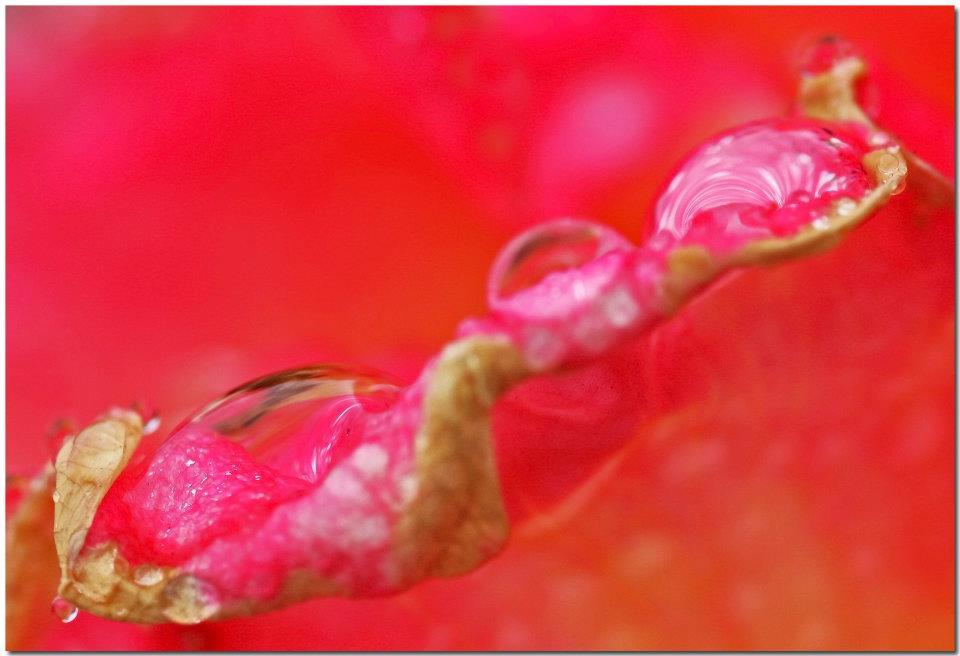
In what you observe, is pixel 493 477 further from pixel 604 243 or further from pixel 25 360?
pixel 25 360

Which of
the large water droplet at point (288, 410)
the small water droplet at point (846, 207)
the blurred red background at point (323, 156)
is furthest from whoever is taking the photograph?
the blurred red background at point (323, 156)

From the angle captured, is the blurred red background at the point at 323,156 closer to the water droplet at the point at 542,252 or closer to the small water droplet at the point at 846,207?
the water droplet at the point at 542,252

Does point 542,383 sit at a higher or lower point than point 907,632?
higher

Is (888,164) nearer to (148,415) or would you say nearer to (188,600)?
(188,600)

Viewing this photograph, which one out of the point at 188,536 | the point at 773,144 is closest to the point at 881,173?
the point at 773,144

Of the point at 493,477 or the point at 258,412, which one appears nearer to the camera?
the point at 493,477

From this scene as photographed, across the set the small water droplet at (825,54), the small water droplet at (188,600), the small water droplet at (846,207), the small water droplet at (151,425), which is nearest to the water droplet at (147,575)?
the small water droplet at (188,600)
